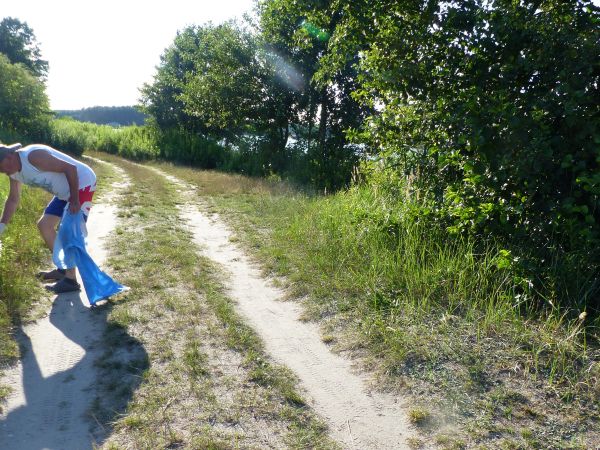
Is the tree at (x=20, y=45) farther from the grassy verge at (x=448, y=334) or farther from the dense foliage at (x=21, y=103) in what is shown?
the grassy verge at (x=448, y=334)

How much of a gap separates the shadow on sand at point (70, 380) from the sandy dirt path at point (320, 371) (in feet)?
4.03

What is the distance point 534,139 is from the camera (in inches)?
195

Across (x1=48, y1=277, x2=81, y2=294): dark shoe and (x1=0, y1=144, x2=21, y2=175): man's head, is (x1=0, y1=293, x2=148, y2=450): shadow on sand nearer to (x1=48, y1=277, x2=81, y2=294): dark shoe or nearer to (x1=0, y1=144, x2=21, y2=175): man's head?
(x1=48, y1=277, x2=81, y2=294): dark shoe

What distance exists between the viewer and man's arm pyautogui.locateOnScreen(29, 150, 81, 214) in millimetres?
4996

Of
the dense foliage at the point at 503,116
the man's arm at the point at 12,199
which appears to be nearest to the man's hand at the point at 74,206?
the man's arm at the point at 12,199

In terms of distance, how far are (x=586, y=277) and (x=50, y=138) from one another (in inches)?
1218

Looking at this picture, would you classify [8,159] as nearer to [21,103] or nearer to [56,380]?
[56,380]

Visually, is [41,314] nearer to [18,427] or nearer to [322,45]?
[18,427]

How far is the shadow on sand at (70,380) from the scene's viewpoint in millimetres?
3246

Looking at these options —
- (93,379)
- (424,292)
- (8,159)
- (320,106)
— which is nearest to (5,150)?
(8,159)

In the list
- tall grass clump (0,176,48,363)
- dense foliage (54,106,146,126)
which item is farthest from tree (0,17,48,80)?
tall grass clump (0,176,48,363)

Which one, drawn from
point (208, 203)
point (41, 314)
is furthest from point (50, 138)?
point (41, 314)

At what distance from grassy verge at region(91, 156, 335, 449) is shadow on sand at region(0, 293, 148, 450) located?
1.2 inches

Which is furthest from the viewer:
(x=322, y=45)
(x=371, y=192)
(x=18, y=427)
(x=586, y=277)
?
(x=322, y=45)
